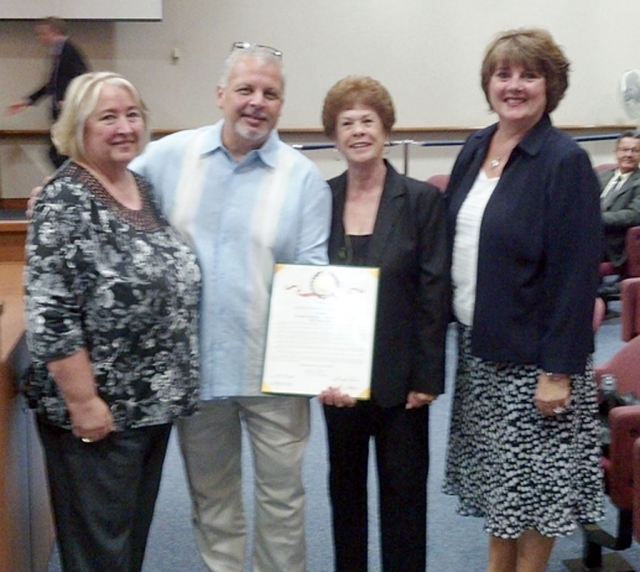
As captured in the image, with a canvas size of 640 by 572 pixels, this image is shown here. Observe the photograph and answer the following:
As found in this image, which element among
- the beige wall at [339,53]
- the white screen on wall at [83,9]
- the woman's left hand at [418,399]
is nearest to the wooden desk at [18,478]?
the woman's left hand at [418,399]

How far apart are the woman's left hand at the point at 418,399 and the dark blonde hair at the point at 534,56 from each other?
773 millimetres

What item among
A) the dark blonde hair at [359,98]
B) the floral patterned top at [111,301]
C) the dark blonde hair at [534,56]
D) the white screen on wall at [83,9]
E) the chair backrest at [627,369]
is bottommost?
the chair backrest at [627,369]

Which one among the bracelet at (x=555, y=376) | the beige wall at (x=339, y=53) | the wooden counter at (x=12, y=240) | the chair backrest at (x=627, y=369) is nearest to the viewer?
the bracelet at (x=555, y=376)

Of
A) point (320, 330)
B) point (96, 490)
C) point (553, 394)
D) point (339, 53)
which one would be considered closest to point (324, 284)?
point (320, 330)

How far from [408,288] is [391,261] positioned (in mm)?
91

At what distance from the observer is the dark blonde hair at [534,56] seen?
6.31 feet

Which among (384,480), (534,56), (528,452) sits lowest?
(384,480)

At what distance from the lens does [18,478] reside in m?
2.14

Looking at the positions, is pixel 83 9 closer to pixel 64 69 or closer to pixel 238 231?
pixel 64 69

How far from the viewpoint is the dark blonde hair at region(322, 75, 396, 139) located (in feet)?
6.68

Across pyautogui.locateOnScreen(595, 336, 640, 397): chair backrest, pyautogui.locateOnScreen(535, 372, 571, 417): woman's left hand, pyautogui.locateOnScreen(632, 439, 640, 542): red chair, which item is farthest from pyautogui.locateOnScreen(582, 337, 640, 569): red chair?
pyautogui.locateOnScreen(535, 372, 571, 417): woman's left hand

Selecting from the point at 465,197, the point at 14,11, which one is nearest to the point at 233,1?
the point at 14,11

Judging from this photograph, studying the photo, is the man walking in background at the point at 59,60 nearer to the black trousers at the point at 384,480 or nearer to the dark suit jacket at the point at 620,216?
the dark suit jacket at the point at 620,216

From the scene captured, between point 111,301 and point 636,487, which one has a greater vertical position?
point 111,301
